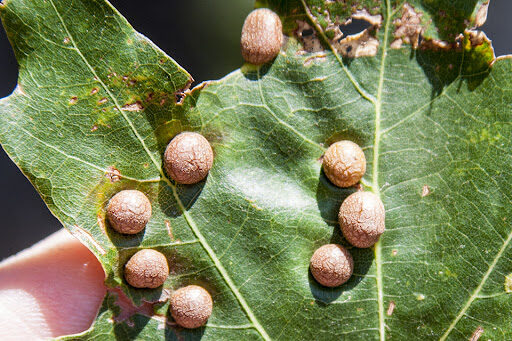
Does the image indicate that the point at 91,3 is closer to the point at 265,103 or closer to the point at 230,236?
the point at 265,103

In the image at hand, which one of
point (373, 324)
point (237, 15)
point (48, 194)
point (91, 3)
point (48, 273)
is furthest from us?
point (237, 15)

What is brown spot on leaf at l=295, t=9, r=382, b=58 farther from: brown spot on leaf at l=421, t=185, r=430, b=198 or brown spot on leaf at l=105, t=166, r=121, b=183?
brown spot on leaf at l=105, t=166, r=121, b=183

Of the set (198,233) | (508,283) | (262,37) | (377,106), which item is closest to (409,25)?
(377,106)

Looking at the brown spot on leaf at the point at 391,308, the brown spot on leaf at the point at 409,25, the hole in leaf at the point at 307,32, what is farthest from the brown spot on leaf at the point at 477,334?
the hole in leaf at the point at 307,32

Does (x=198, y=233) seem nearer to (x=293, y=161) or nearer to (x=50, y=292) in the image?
(x=293, y=161)

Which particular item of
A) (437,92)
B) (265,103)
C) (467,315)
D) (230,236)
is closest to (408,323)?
(467,315)

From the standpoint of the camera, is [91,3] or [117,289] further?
[117,289]

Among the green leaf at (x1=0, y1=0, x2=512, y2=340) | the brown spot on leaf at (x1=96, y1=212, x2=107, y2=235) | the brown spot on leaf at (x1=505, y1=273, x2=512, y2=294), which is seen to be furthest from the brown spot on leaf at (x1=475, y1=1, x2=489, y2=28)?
the brown spot on leaf at (x1=96, y1=212, x2=107, y2=235)
